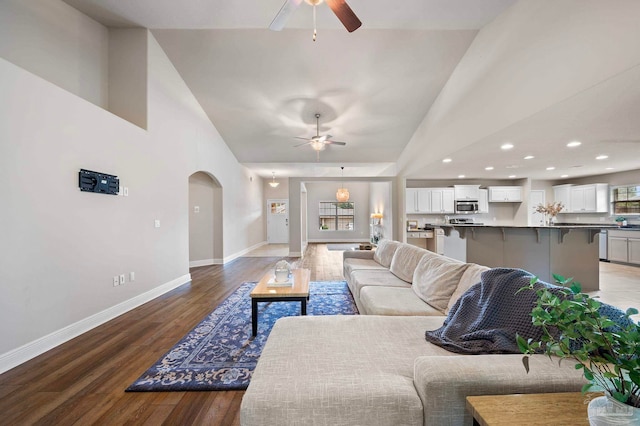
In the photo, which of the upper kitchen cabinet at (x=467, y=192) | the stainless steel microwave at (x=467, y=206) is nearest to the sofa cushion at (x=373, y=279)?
the stainless steel microwave at (x=467, y=206)

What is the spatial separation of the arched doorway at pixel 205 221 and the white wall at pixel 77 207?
1572 mm

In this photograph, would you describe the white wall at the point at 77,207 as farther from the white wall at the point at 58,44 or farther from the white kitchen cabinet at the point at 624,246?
the white kitchen cabinet at the point at 624,246

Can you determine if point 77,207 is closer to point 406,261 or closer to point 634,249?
point 406,261

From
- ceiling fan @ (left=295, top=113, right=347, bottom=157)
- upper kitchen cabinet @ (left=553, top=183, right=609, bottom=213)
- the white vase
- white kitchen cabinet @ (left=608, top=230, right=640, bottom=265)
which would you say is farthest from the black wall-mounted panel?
upper kitchen cabinet @ (left=553, top=183, right=609, bottom=213)

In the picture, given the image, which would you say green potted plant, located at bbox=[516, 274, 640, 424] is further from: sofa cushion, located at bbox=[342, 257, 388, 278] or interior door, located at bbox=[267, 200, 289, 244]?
interior door, located at bbox=[267, 200, 289, 244]

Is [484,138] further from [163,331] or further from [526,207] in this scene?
[526,207]

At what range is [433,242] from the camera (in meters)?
8.18

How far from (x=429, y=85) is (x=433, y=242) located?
15.7 feet

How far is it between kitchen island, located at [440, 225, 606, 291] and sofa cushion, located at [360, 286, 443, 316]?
2647mm

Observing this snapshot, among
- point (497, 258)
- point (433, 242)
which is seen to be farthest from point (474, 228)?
point (433, 242)

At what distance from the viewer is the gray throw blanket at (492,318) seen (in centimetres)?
141

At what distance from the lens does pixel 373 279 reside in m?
3.25

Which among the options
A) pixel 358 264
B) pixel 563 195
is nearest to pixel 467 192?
pixel 563 195

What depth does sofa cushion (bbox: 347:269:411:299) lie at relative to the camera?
10.1 ft
